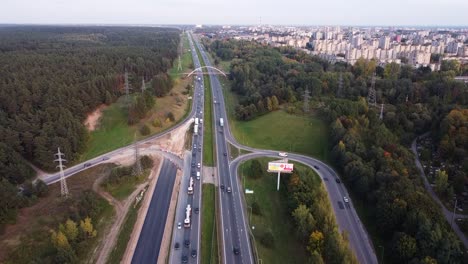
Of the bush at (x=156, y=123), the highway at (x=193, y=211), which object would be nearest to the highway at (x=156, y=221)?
the highway at (x=193, y=211)

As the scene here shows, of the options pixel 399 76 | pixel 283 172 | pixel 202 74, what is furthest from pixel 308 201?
pixel 202 74

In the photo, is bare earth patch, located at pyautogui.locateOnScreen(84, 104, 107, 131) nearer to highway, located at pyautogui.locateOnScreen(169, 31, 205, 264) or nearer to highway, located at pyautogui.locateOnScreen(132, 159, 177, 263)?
highway, located at pyautogui.locateOnScreen(169, 31, 205, 264)

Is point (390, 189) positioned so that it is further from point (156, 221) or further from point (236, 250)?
point (156, 221)

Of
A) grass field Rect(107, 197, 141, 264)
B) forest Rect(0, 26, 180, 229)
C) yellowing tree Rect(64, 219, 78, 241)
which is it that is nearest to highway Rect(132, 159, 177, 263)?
grass field Rect(107, 197, 141, 264)

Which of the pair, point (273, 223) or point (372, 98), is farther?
point (372, 98)

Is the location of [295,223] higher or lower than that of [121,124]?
lower

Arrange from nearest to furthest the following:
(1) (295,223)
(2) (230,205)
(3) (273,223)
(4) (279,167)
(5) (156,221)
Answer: (1) (295,223) < (5) (156,221) < (3) (273,223) < (2) (230,205) < (4) (279,167)

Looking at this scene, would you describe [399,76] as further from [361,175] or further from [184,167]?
[184,167]

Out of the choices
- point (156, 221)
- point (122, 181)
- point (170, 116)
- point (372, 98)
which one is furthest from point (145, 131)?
point (372, 98)
